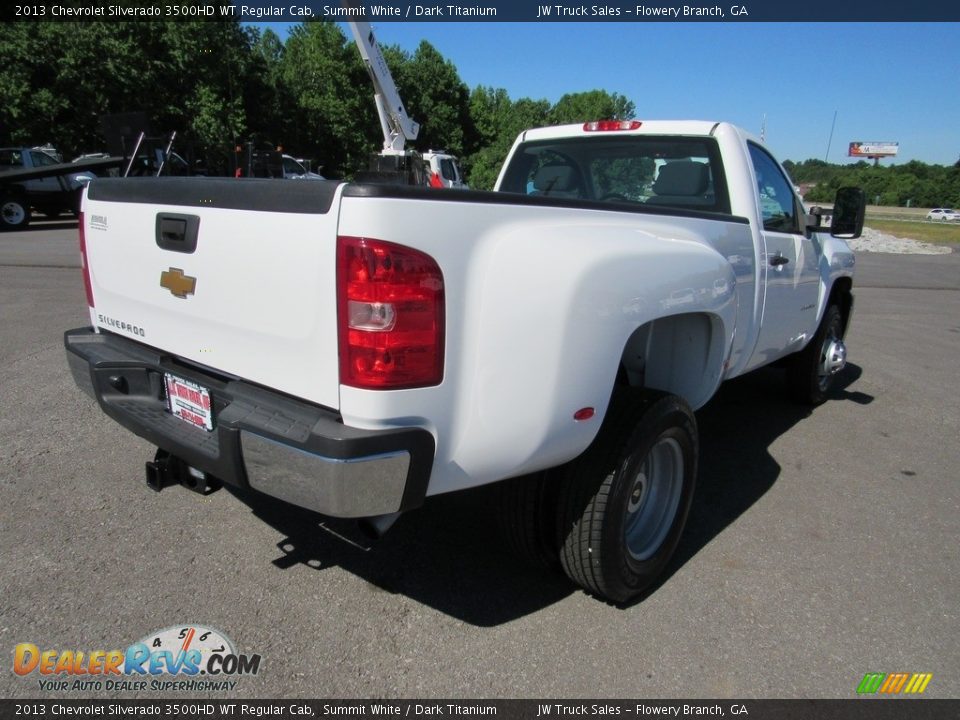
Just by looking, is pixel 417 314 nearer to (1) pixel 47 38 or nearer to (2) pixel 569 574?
(2) pixel 569 574

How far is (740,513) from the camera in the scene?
3.41 meters

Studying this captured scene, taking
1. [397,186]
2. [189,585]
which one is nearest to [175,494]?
[189,585]

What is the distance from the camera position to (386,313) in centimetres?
174

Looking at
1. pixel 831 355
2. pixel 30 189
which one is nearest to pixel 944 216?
pixel 831 355

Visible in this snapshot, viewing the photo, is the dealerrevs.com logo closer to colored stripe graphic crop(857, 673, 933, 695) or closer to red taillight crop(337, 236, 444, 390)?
red taillight crop(337, 236, 444, 390)

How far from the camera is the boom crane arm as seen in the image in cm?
1424

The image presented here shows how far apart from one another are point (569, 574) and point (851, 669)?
102 centimetres

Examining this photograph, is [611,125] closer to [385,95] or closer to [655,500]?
[655,500]

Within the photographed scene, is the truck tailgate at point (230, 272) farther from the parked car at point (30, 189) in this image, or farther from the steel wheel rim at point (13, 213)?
the steel wheel rim at point (13, 213)

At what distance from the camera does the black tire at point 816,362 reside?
4.93 metres

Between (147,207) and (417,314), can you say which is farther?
(147,207)

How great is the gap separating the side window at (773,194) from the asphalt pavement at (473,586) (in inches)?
57.3

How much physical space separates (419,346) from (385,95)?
16.5 m

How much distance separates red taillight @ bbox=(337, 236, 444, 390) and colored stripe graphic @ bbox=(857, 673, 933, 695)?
6.11 feet
